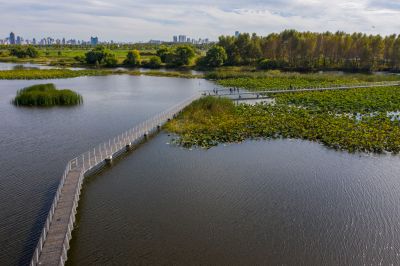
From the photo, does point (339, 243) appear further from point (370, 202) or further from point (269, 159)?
point (269, 159)

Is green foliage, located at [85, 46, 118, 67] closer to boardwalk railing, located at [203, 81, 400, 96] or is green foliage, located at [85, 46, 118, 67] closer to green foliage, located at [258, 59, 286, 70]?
green foliage, located at [258, 59, 286, 70]

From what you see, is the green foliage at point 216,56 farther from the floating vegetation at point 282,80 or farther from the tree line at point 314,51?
the floating vegetation at point 282,80

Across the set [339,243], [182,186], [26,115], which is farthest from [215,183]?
[26,115]

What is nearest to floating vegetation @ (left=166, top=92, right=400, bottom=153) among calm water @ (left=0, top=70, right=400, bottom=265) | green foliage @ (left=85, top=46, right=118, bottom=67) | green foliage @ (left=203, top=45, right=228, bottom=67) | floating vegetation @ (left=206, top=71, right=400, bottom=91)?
calm water @ (left=0, top=70, right=400, bottom=265)

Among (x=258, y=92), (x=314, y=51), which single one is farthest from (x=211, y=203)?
(x=314, y=51)

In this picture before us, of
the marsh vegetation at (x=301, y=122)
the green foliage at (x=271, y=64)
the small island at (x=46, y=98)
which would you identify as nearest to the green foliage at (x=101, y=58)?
the green foliage at (x=271, y=64)
